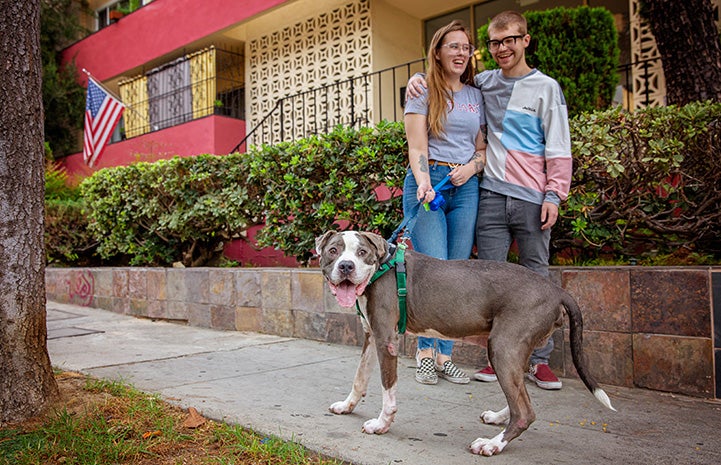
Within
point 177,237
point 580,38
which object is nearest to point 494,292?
point 580,38

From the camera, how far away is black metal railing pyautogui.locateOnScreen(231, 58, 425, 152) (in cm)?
1053

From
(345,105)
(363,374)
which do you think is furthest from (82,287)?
(363,374)

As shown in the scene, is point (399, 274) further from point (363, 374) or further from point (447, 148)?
point (447, 148)

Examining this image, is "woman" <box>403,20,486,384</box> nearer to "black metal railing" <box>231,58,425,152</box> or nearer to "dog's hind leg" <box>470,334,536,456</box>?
"dog's hind leg" <box>470,334,536,456</box>

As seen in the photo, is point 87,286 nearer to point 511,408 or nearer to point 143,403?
point 143,403

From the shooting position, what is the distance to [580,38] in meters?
6.55

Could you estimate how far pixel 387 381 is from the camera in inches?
116

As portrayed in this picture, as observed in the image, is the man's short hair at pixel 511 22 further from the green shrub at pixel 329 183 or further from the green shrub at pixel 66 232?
the green shrub at pixel 66 232

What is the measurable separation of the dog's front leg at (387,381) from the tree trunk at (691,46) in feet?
13.3

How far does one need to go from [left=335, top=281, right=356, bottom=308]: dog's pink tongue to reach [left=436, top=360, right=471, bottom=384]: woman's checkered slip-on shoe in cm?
158

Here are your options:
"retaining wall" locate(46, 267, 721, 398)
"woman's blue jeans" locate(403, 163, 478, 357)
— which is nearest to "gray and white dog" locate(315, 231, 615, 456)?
"woman's blue jeans" locate(403, 163, 478, 357)

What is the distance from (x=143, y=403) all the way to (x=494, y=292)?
2.20 meters

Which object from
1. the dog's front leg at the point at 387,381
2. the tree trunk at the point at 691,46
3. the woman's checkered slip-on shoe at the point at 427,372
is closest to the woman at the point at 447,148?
the woman's checkered slip-on shoe at the point at 427,372

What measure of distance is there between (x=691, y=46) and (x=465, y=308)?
3961mm
